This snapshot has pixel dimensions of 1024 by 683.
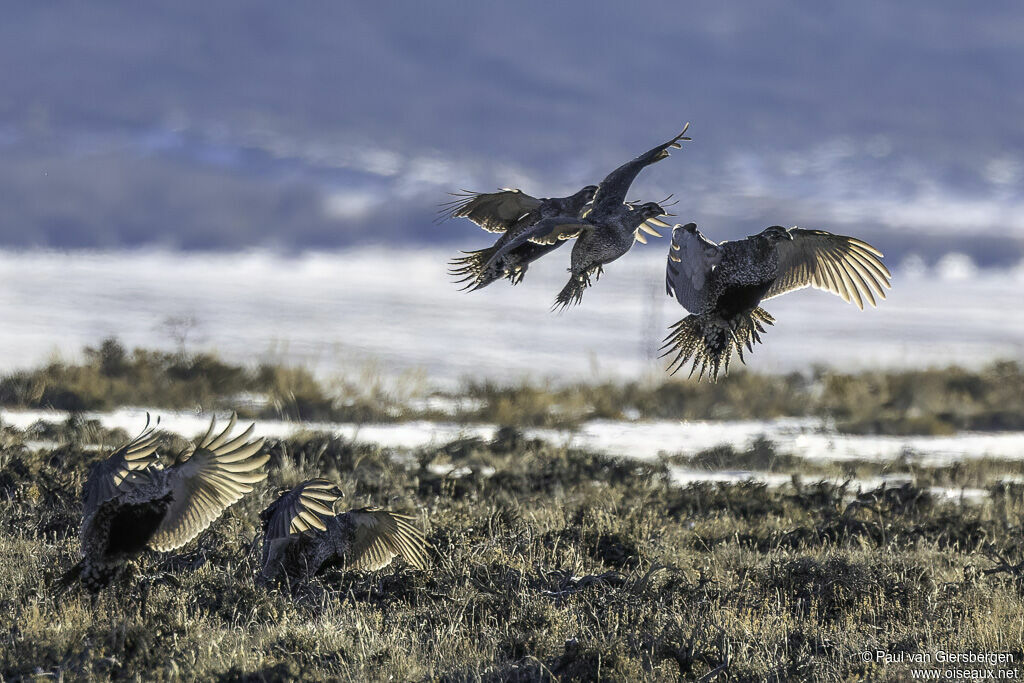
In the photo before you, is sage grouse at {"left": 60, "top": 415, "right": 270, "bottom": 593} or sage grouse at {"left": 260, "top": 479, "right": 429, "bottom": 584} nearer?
sage grouse at {"left": 60, "top": 415, "right": 270, "bottom": 593}

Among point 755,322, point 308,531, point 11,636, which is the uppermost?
point 755,322

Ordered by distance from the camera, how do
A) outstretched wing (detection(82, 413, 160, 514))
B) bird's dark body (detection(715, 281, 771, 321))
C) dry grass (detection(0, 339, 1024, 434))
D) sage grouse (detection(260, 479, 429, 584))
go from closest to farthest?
bird's dark body (detection(715, 281, 771, 321)), outstretched wing (detection(82, 413, 160, 514)), sage grouse (detection(260, 479, 429, 584)), dry grass (detection(0, 339, 1024, 434))

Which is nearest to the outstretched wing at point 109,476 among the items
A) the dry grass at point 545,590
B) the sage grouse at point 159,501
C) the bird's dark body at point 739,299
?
the sage grouse at point 159,501

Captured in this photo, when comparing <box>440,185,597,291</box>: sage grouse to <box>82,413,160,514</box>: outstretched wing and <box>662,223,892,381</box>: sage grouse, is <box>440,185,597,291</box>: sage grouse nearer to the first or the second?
<box>662,223,892,381</box>: sage grouse

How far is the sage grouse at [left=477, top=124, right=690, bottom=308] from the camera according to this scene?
13.6 feet

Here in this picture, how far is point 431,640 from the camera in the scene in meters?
6.04

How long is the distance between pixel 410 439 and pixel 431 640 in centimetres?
800

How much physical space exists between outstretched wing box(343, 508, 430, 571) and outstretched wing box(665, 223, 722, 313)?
3.09 metres

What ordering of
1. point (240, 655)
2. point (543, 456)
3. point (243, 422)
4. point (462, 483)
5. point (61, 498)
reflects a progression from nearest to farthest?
1. point (240, 655)
2. point (61, 498)
3. point (462, 483)
4. point (543, 456)
5. point (243, 422)

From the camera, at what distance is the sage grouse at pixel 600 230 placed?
4.14m

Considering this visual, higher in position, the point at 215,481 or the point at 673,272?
the point at 673,272

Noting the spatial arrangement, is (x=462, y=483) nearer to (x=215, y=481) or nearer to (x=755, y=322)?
(x=215, y=481)

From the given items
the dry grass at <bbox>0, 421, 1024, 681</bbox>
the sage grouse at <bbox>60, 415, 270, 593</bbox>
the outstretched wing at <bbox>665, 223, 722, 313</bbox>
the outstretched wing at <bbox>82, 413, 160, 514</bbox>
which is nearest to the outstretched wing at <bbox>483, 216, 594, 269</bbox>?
the outstretched wing at <bbox>665, 223, 722, 313</bbox>

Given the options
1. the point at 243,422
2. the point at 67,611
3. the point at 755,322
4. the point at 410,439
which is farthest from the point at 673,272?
the point at 243,422
